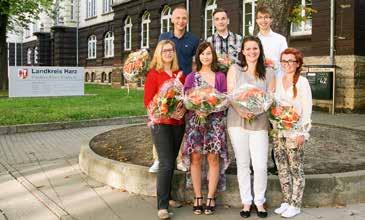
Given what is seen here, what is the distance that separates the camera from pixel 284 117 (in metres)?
5.35

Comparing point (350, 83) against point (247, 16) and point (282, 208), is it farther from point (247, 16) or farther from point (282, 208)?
point (282, 208)

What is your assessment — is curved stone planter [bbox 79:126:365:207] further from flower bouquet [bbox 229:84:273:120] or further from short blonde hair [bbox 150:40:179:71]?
short blonde hair [bbox 150:40:179:71]

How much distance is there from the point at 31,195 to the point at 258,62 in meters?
3.54

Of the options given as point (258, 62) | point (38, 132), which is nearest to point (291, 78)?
point (258, 62)

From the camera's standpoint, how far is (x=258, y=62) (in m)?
5.53

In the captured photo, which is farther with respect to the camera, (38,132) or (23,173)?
(38,132)

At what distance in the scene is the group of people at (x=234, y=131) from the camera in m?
5.48

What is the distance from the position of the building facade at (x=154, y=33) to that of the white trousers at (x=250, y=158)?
835 cm

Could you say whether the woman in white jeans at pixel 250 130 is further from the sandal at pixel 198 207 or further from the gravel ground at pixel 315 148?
the gravel ground at pixel 315 148

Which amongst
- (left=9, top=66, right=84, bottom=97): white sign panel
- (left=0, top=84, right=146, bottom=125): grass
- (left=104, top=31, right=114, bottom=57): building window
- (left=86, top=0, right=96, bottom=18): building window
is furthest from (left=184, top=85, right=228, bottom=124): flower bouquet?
(left=86, top=0, right=96, bottom=18): building window

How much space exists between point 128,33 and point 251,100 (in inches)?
1186

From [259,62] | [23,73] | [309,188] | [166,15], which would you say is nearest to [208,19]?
[166,15]

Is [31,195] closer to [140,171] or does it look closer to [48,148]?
[140,171]

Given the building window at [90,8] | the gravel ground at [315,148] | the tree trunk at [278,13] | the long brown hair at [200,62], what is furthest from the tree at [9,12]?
the long brown hair at [200,62]
